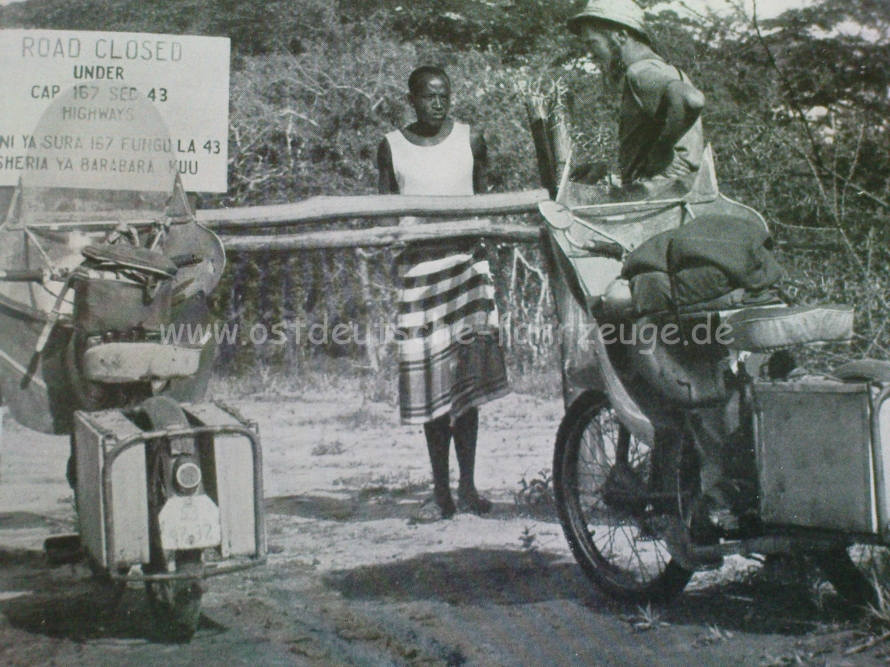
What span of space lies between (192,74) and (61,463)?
136 cm

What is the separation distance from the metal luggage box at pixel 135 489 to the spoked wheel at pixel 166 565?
4 cm

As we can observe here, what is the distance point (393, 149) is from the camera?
3.51m

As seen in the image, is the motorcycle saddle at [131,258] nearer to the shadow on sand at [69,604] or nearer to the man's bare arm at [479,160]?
the shadow on sand at [69,604]

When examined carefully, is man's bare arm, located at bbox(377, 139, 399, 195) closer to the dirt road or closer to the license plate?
the dirt road

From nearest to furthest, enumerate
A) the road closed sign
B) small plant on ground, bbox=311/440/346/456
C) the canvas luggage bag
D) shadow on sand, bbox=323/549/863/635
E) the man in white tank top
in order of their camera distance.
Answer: the canvas luggage bag < shadow on sand, bbox=323/549/863/635 < the road closed sign < small plant on ground, bbox=311/440/346/456 < the man in white tank top

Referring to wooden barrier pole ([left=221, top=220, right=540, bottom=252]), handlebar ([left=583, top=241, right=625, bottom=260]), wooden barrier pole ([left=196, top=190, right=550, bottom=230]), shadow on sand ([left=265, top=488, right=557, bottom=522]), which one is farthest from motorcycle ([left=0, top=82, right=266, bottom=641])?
handlebar ([left=583, top=241, right=625, bottom=260])

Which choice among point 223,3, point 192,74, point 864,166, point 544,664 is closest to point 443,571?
point 544,664

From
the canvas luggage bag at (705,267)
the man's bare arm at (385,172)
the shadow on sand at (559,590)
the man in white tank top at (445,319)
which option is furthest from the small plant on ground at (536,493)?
the canvas luggage bag at (705,267)

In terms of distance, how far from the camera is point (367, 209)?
3492mm

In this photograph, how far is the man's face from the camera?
3.46 m

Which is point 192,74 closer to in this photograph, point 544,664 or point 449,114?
point 449,114

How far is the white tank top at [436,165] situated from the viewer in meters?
3.52

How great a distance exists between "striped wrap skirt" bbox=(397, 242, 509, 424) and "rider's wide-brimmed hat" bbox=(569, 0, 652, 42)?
976 mm

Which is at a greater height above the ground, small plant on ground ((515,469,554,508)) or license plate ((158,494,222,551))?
license plate ((158,494,222,551))
